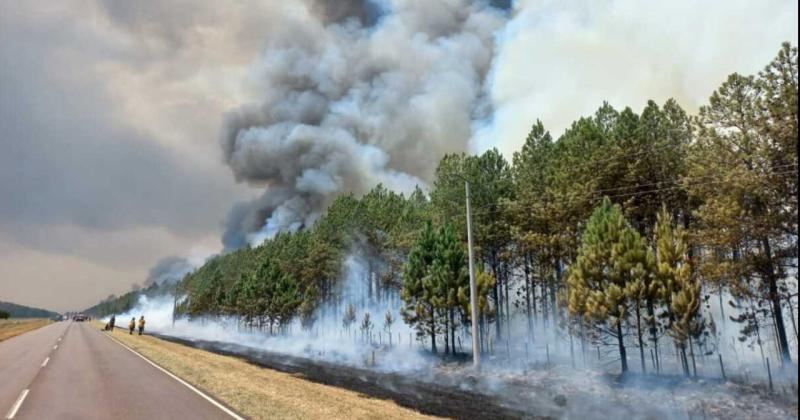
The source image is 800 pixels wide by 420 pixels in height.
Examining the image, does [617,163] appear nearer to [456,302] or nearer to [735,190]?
[735,190]

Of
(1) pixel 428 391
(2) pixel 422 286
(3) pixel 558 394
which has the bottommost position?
(3) pixel 558 394

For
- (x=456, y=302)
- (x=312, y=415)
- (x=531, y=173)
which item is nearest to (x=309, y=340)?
(x=456, y=302)

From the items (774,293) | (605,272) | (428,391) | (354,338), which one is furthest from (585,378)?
(354,338)

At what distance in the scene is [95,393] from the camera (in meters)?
14.4

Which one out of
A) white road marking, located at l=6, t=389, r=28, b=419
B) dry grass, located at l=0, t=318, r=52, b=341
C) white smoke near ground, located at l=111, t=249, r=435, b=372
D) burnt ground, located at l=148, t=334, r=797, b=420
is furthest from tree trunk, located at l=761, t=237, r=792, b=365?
dry grass, located at l=0, t=318, r=52, b=341

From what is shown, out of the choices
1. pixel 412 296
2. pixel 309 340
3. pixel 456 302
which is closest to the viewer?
pixel 456 302

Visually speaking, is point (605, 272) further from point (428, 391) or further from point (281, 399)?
point (281, 399)

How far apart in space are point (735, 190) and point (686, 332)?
663 centimetres

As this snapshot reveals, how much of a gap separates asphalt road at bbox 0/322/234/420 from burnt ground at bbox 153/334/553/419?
7519 mm

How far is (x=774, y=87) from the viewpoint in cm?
1995

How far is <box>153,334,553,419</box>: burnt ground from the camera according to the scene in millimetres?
17188

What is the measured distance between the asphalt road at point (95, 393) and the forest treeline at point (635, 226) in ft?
61.4

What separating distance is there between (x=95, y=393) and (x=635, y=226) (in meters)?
30.3

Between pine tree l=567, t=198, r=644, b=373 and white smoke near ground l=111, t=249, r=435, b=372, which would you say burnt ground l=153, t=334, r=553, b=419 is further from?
pine tree l=567, t=198, r=644, b=373
